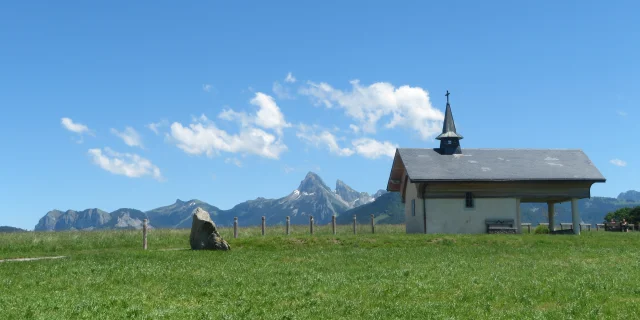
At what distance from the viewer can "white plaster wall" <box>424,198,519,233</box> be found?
5144 cm

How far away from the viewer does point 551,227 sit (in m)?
60.4

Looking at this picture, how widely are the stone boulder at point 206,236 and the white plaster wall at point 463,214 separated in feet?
73.2

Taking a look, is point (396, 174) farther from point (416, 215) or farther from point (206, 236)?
point (206, 236)

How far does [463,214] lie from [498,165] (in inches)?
225

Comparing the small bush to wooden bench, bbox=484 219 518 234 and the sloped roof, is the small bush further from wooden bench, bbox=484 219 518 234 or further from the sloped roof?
wooden bench, bbox=484 219 518 234

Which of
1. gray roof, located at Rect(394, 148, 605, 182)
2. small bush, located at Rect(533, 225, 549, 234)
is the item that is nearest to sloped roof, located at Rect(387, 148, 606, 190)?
gray roof, located at Rect(394, 148, 605, 182)

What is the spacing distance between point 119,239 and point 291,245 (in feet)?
48.4

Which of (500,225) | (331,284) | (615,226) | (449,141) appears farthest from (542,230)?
(331,284)

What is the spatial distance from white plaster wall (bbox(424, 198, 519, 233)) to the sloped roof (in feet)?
7.85

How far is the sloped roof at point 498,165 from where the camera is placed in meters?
50.8

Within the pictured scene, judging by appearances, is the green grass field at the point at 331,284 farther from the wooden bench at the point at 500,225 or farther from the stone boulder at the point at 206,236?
the wooden bench at the point at 500,225

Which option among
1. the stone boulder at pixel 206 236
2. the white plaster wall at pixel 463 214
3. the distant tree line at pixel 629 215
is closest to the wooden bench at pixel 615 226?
the distant tree line at pixel 629 215

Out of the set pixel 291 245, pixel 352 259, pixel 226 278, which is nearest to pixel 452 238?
pixel 291 245

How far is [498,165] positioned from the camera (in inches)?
2103
